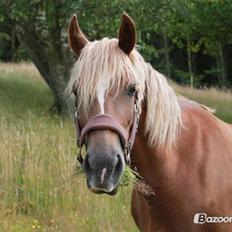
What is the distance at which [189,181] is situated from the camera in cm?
305

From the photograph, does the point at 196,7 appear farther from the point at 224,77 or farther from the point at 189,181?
the point at 189,181

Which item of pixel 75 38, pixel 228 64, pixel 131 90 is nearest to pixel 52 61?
pixel 75 38

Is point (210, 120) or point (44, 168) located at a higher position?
point (210, 120)

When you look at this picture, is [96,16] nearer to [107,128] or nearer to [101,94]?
[101,94]

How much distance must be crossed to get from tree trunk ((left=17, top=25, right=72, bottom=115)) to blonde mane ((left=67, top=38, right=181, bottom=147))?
32.9 ft

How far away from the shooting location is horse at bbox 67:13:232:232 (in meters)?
2.66

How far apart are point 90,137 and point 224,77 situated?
28.2m

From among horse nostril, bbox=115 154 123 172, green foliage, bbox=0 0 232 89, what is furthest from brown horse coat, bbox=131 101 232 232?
green foliage, bbox=0 0 232 89

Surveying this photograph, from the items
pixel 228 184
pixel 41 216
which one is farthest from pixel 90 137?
pixel 41 216

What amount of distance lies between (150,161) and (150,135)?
0.51 feet

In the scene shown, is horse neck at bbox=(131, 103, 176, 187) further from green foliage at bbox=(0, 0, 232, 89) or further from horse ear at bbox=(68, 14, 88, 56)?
green foliage at bbox=(0, 0, 232, 89)

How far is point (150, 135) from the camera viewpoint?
2990 mm

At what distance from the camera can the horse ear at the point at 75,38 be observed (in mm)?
3006

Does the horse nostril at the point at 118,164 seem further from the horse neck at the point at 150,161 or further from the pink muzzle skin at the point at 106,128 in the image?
the horse neck at the point at 150,161
